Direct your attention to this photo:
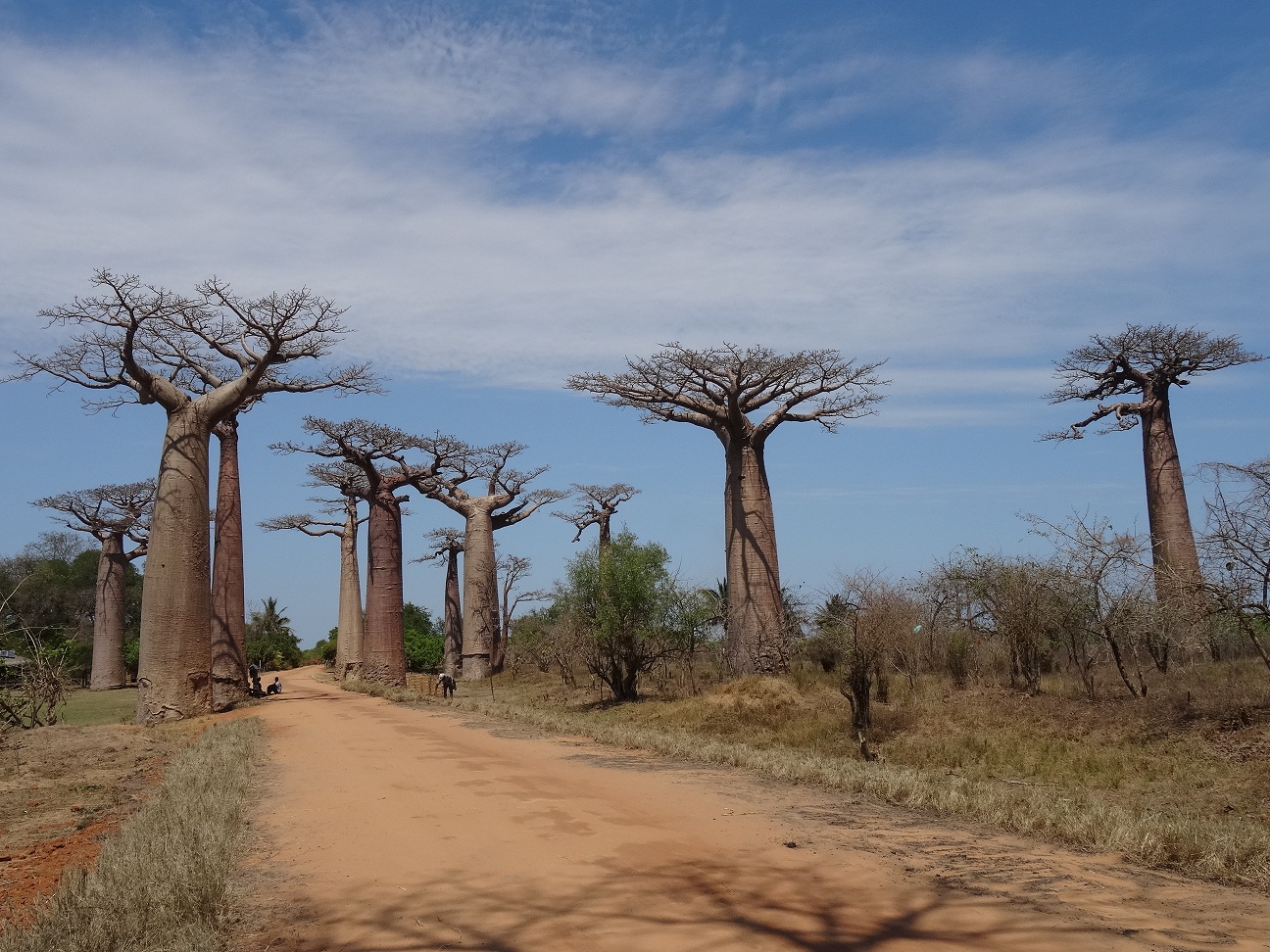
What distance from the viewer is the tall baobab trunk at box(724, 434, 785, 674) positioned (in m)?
15.2

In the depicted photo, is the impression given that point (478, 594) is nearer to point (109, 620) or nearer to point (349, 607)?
point (349, 607)

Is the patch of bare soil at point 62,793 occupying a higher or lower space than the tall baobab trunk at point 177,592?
lower

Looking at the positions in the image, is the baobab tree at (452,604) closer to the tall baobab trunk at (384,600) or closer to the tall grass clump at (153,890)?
the tall baobab trunk at (384,600)

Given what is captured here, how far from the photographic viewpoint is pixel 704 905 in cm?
398

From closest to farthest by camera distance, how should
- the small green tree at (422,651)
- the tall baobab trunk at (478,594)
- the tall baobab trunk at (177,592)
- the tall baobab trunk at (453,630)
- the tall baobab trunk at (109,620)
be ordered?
the tall baobab trunk at (177,592), the tall baobab trunk at (478,594), the tall baobab trunk at (109,620), the tall baobab trunk at (453,630), the small green tree at (422,651)

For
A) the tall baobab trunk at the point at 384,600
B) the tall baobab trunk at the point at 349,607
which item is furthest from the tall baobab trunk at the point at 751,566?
the tall baobab trunk at the point at 349,607

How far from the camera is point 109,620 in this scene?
93.2 ft

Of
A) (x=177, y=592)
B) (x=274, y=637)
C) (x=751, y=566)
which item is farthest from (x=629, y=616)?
(x=274, y=637)

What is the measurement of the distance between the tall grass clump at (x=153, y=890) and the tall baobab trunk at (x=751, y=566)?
9999 mm

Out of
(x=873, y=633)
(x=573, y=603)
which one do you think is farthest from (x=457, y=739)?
(x=573, y=603)

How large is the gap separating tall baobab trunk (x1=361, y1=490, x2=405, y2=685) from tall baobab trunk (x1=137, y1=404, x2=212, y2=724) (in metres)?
7.45

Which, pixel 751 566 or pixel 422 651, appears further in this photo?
pixel 422 651

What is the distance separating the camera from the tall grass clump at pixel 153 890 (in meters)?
3.48

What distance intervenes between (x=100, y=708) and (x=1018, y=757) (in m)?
17.7
